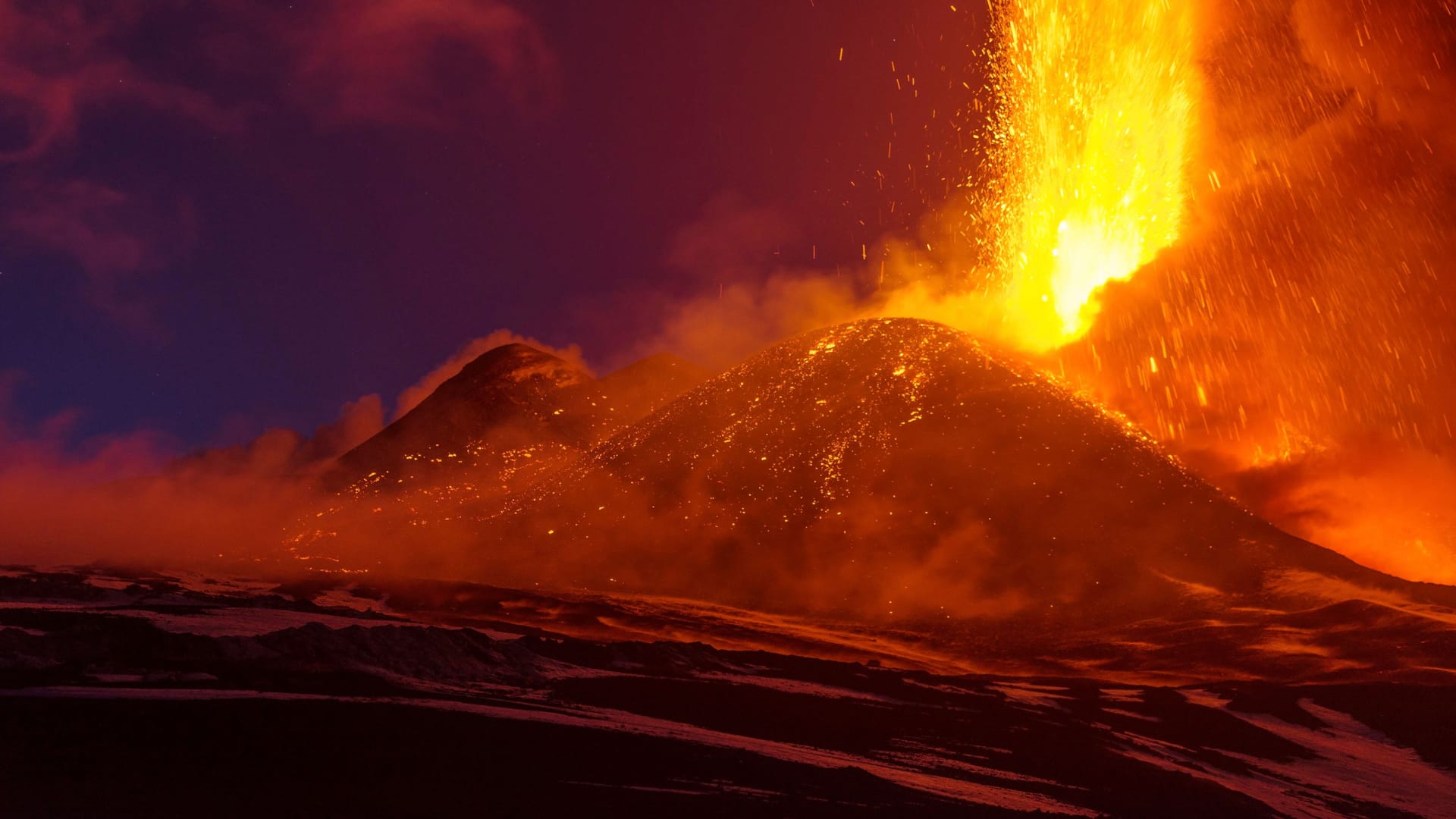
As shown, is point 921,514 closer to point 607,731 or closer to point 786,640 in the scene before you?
point 786,640

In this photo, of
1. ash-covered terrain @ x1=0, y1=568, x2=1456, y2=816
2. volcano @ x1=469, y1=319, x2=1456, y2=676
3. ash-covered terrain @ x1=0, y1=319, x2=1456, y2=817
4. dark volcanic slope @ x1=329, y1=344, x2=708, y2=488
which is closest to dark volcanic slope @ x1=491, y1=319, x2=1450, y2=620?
volcano @ x1=469, y1=319, x2=1456, y2=676

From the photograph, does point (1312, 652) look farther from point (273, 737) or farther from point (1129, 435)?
point (273, 737)

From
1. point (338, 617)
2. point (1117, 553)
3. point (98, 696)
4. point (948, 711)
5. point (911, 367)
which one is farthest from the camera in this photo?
point (911, 367)

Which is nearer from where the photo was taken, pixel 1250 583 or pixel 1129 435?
pixel 1250 583

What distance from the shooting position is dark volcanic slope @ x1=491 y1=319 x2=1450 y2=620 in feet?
216

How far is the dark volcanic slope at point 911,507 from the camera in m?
65.7

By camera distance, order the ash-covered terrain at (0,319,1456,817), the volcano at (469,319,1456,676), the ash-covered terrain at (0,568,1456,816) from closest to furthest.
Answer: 1. the ash-covered terrain at (0,568,1456,816)
2. the ash-covered terrain at (0,319,1456,817)
3. the volcano at (469,319,1456,676)

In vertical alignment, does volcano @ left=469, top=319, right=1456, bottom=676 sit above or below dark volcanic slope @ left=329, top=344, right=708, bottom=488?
below

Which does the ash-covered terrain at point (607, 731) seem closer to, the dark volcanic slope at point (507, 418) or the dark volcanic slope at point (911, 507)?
the dark volcanic slope at point (911, 507)

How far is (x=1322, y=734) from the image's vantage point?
1287 inches

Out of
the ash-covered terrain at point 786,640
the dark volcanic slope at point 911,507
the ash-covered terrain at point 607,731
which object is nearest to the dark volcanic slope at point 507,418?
the ash-covered terrain at point 786,640

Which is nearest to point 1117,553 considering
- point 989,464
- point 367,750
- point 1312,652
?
point 989,464

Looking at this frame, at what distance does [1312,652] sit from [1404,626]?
4.73 metres

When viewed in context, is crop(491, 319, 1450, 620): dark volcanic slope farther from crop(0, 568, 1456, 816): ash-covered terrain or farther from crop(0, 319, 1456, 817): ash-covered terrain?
crop(0, 568, 1456, 816): ash-covered terrain
